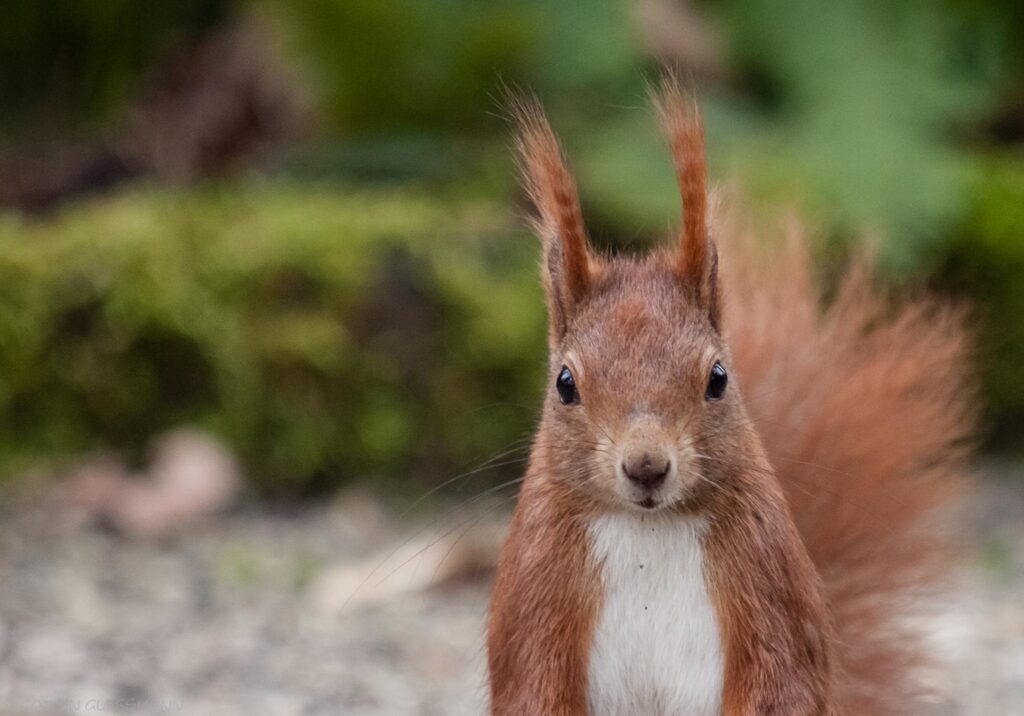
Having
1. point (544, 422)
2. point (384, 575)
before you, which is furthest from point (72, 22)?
point (544, 422)

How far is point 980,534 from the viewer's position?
14.0 ft

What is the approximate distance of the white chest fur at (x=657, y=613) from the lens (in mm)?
1973

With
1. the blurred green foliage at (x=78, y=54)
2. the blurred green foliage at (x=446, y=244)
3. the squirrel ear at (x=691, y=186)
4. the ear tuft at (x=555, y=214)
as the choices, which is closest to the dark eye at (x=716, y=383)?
the squirrel ear at (x=691, y=186)

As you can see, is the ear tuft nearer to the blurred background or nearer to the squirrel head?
the squirrel head

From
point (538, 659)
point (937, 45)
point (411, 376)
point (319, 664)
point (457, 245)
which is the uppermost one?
point (937, 45)

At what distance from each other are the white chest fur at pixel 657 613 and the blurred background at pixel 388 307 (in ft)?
4.14

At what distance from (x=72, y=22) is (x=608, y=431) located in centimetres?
475

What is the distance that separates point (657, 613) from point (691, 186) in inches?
21.7

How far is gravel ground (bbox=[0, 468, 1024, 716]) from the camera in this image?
10.0 ft

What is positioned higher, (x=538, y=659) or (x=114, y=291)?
(x=114, y=291)

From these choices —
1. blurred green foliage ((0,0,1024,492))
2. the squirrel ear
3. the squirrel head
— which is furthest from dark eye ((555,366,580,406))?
blurred green foliage ((0,0,1024,492))

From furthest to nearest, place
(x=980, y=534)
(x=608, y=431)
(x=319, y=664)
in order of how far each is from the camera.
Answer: (x=980, y=534) → (x=319, y=664) → (x=608, y=431)

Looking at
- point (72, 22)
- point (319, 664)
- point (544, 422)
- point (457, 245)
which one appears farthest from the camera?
point (72, 22)

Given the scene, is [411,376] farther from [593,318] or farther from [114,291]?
[593,318]
